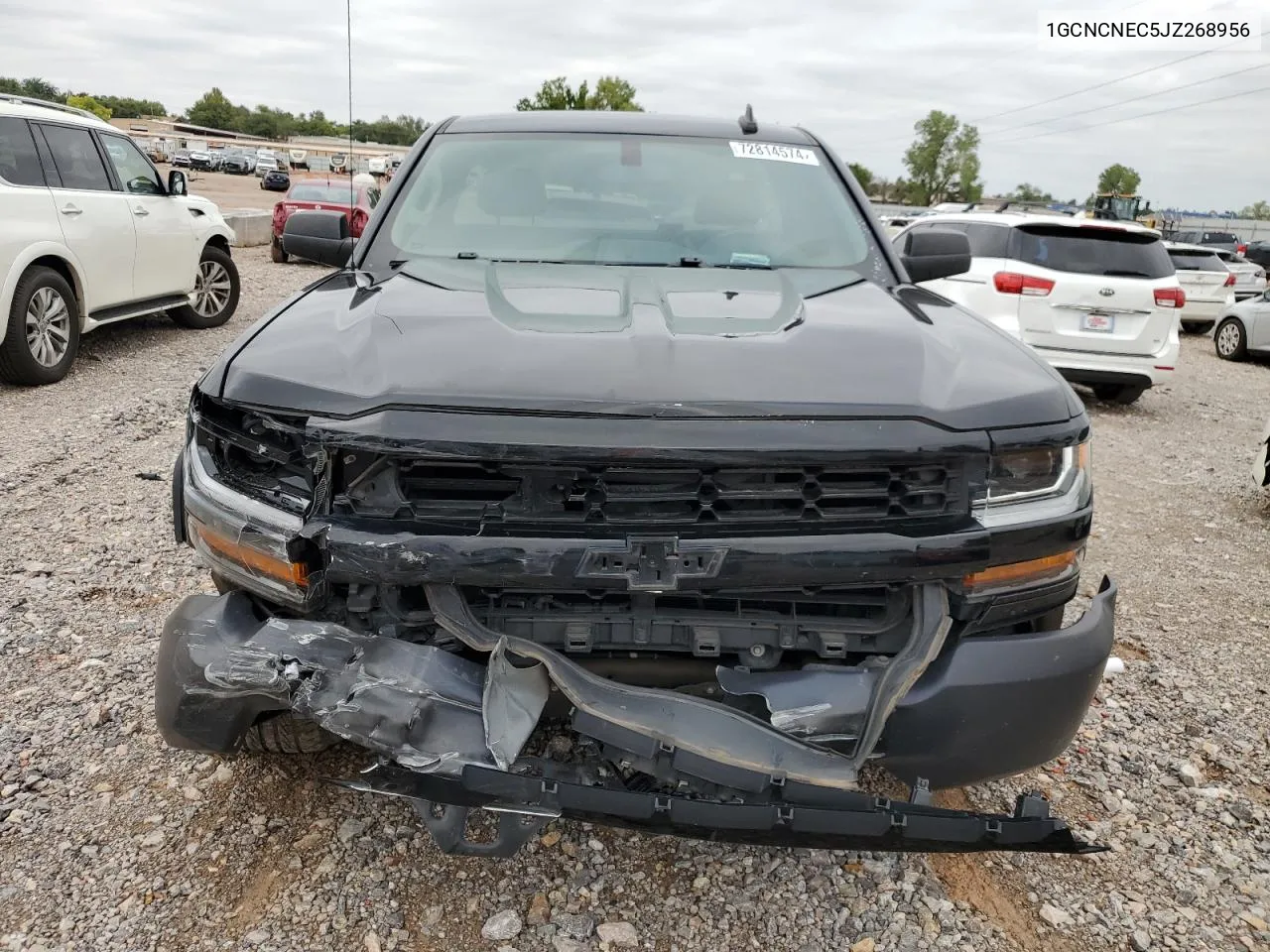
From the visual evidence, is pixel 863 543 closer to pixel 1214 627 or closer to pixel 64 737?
pixel 64 737

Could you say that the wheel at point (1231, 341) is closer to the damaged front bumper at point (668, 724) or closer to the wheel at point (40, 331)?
the damaged front bumper at point (668, 724)

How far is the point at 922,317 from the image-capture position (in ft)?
8.00

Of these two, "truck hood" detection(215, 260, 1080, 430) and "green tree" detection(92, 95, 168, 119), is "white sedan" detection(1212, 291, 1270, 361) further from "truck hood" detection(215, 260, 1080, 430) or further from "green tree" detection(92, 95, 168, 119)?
"green tree" detection(92, 95, 168, 119)

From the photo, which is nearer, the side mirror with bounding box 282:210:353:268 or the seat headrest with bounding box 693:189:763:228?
the seat headrest with bounding box 693:189:763:228

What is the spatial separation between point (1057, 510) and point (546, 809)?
121 centimetres

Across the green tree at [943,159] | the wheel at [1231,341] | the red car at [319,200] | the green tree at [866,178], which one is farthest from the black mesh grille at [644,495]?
the green tree at [943,159]

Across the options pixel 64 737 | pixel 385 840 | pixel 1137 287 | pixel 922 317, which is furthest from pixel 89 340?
pixel 1137 287

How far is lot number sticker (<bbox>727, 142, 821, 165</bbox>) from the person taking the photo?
3383 mm

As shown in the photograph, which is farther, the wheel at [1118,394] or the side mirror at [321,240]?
the wheel at [1118,394]

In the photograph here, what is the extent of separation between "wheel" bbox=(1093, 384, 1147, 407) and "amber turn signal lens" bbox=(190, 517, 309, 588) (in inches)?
351

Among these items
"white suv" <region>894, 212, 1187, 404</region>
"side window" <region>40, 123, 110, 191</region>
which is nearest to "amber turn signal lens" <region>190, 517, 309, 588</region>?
"side window" <region>40, 123, 110, 191</region>

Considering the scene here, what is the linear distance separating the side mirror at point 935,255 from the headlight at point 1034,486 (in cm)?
134

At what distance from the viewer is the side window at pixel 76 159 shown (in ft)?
23.5

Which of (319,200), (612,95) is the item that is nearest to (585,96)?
(612,95)
